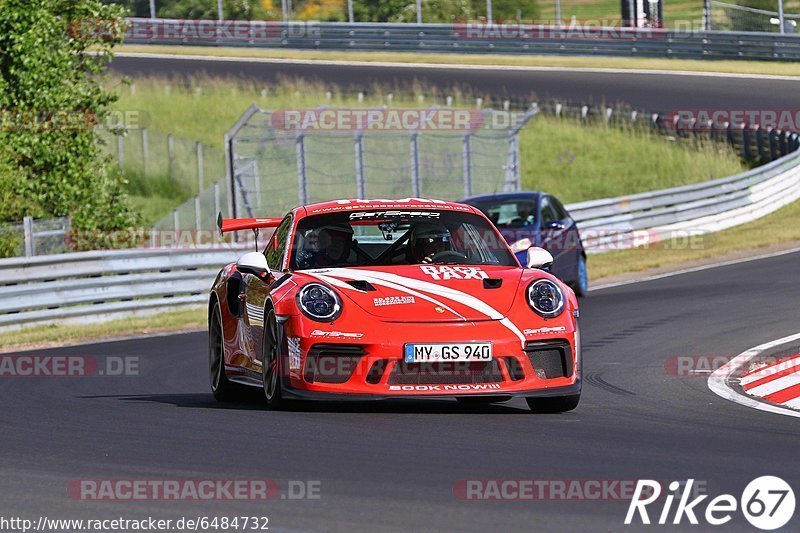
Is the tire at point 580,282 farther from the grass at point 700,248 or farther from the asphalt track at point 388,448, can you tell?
the asphalt track at point 388,448

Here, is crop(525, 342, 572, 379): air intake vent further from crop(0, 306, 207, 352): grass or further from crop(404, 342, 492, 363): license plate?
crop(0, 306, 207, 352): grass

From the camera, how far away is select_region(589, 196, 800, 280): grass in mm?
24219

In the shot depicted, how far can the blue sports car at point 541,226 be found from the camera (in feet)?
61.8

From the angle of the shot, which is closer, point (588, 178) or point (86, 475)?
point (86, 475)

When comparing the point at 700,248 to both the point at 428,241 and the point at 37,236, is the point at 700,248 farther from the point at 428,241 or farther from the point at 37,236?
the point at 428,241

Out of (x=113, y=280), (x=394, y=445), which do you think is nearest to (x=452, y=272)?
(x=394, y=445)

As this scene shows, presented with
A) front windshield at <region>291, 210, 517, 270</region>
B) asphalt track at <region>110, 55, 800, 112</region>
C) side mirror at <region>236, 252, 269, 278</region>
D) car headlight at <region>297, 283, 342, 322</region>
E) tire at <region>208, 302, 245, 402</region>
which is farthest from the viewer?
asphalt track at <region>110, 55, 800, 112</region>

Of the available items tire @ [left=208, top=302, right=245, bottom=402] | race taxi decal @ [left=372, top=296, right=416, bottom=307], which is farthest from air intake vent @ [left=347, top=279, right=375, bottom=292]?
tire @ [left=208, top=302, right=245, bottom=402]

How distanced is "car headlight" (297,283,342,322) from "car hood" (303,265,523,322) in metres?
0.08

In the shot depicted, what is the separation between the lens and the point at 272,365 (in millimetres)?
9227

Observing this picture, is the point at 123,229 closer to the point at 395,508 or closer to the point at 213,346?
the point at 213,346

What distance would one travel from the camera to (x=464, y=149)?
27.2m

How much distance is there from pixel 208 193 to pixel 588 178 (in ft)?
43.8

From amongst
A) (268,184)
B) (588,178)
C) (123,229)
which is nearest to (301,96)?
(588,178)
